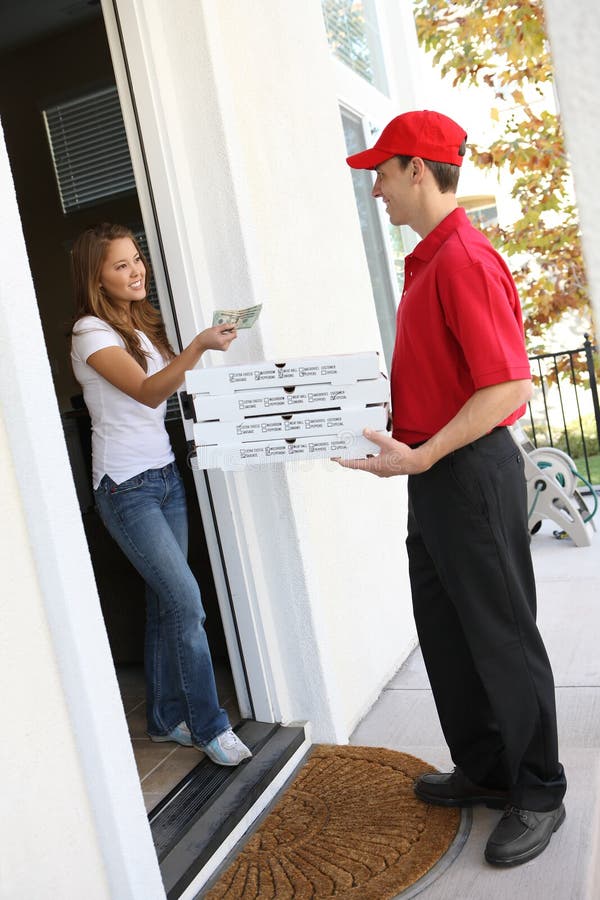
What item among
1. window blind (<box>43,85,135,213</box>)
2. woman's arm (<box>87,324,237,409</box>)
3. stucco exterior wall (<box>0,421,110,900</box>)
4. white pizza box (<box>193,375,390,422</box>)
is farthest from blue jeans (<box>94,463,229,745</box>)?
window blind (<box>43,85,135,213</box>)

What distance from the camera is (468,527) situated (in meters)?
2.14

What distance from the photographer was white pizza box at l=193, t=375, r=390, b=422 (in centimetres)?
205

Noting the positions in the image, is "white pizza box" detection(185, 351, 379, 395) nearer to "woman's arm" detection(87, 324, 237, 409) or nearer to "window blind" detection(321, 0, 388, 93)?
"woman's arm" detection(87, 324, 237, 409)

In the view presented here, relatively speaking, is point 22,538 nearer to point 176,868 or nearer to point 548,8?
point 176,868

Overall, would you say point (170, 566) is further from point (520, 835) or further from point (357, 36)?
point (357, 36)

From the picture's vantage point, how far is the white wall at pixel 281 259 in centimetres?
268

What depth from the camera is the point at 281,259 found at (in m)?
2.98

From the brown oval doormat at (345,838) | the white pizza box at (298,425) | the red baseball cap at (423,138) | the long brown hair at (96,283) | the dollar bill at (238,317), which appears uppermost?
the red baseball cap at (423,138)

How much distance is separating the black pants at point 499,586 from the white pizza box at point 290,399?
255 millimetres

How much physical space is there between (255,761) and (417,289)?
146 cm

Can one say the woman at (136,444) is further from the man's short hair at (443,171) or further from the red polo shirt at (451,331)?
the man's short hair at (443,171)

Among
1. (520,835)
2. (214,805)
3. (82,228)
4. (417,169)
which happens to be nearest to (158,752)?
(214,805)

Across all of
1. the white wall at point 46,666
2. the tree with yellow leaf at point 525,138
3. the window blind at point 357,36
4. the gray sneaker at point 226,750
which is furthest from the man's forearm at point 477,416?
the tree with yellow leaf at point 525,138

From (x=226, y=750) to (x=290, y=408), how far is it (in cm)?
117
